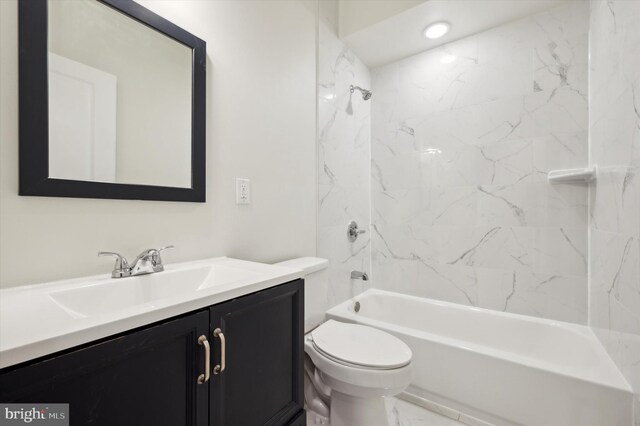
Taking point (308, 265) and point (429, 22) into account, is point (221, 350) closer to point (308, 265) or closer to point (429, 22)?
point (308, 265)

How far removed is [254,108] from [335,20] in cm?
119

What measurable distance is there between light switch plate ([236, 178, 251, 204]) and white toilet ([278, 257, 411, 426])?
0.41 m

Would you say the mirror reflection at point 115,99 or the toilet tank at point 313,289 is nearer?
the mirror reflection at point 115,99

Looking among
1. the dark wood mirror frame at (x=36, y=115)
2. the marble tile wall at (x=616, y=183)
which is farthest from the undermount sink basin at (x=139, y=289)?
the marble tile wall at (x=616, y=183)

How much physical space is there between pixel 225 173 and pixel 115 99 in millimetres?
466

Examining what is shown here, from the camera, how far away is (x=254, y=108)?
1.41 meters

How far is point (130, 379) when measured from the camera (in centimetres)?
56

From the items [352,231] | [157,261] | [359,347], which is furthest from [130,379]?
[352,231]

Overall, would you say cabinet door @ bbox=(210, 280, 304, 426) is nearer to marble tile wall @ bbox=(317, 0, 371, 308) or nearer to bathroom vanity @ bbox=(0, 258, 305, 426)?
bathroom vanity @ bbox=(0, 258, 305, 426)

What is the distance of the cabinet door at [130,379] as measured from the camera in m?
0.45

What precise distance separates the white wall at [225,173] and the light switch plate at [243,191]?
2 cm

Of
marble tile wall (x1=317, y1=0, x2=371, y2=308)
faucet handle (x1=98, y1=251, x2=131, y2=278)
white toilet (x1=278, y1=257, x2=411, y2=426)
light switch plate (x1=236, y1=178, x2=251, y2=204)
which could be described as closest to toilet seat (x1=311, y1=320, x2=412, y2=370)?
white toilet (x1=278, y1=257, x2=411, y2=426)

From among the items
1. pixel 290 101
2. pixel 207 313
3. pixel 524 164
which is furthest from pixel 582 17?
pixel 207 313

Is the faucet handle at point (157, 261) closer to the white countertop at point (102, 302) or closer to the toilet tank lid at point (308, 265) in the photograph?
the white countertop at point (102, 302)
